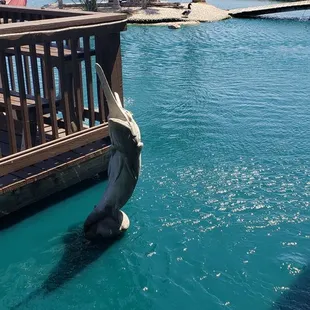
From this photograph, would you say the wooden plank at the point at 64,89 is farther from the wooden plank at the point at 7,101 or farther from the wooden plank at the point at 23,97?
the wooden plank at the point at 7,101

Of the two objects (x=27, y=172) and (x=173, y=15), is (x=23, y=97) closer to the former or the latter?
(x=27, y=172)

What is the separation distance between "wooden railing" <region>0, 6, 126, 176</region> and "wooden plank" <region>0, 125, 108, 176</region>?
2cm

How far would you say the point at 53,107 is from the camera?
8.32 m

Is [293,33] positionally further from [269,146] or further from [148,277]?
[148,277]

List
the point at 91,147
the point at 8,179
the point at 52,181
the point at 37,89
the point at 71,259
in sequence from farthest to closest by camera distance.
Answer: the point at 91,147
the point at 52,181
the point at 8,179
the point at 37,89
the point at 71,259

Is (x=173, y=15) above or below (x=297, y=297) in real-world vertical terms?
above

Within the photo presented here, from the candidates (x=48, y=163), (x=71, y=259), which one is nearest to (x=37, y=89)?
(x=48, y=163)

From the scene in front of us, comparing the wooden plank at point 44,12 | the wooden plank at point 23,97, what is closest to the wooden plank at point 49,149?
the wooden plank at point 23,97

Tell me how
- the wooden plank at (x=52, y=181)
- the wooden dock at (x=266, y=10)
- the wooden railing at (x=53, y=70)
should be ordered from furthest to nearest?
the wooden dock at (x=266, y=10) → the wooden plank at (x=52, y=181) → the wooden railing at (x=53, y=70)

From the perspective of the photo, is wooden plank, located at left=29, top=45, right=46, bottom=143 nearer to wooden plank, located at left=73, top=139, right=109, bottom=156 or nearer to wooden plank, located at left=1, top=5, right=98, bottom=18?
wooden plank, located at left=73, top=139, right=109, bottom=156

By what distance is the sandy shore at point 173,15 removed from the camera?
114ft

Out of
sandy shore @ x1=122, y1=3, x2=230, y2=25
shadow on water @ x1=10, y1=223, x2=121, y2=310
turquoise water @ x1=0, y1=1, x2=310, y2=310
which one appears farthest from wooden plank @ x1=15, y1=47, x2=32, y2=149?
sandy shore @ x1=122, y1=3, x2=230, y2=25

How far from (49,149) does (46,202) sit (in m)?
1.22

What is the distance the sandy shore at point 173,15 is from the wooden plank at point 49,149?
26871 millimetres
